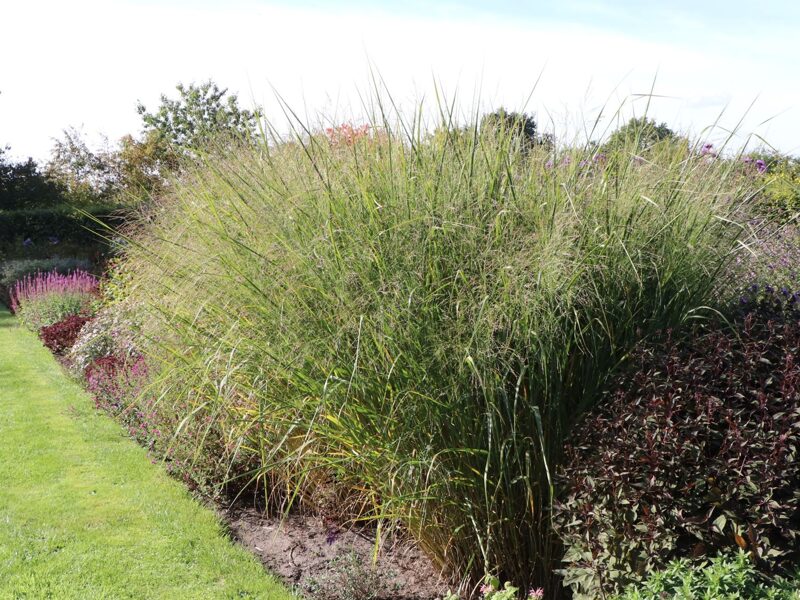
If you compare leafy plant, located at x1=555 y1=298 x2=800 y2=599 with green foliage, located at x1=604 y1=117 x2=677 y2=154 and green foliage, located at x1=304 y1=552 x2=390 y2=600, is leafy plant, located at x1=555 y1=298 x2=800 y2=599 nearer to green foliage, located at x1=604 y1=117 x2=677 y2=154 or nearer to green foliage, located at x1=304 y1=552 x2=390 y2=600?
green foliage, located at x1=304 y1=552 x2=390 y2=600

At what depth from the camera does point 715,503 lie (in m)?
2.83

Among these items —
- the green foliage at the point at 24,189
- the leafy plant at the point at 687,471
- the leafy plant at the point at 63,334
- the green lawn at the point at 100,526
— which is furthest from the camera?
the green foliage at the point at 24,189

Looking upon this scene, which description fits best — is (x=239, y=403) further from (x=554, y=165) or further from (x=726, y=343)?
(x=726, y=343)

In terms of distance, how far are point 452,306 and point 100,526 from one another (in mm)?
2795

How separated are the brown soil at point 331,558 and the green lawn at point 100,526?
0.47 ft

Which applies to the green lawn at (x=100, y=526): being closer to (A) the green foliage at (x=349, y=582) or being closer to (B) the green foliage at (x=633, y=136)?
(A) the green foliage at (x=349, y=582)

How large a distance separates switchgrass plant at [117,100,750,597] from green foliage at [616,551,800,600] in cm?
58

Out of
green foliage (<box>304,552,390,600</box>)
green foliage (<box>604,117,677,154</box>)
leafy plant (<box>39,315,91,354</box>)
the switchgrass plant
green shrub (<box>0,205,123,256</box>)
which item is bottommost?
leafy plant (<box>39,315,91,354</box>)

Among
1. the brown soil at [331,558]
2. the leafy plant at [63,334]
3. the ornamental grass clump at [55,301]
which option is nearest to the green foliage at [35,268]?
the ornamental grass clump at [55,301]

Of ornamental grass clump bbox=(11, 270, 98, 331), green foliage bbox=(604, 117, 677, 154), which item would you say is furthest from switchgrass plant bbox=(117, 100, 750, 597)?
ornamental grass clump bbox=(11, 270, 98, 331)

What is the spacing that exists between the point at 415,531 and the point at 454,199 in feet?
5.10

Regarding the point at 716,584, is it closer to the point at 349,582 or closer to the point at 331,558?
the point at 349,582

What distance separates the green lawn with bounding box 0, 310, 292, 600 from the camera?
13.1 ft

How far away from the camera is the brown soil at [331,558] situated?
3715 millimetres
